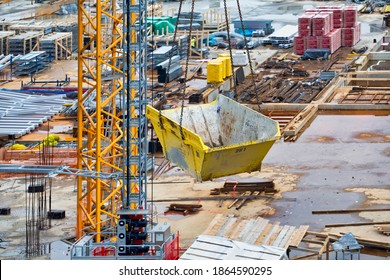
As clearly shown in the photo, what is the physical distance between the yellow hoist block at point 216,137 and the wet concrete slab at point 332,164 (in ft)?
6.65

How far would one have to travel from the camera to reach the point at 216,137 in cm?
3647

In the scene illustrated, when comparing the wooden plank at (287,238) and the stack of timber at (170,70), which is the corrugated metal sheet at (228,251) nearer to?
the wooden plank at (287,238)

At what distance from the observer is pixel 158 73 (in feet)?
172

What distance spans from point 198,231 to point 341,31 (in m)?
30.4

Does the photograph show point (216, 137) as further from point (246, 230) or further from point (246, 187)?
point (246, 230)

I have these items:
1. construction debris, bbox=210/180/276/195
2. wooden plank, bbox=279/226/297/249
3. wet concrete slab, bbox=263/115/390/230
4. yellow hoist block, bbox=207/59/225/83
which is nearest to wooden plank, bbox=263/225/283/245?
wooden plank, bbox=279/226/297/249

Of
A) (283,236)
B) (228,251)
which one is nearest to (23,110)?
(283,236)

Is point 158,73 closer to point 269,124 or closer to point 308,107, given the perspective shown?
point 308,107

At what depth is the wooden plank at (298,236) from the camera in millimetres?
30938

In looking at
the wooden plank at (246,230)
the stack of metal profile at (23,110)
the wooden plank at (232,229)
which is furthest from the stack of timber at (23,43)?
the wooden plank at (246,230)

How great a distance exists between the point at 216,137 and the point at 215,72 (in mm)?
14675

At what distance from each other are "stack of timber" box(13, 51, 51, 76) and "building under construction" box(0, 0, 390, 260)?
0.07m

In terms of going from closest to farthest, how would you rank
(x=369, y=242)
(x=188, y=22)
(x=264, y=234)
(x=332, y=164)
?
(x=369, y=242)
(x=264, y=234)
(x=332, y=164)
(x=188, y=22)
